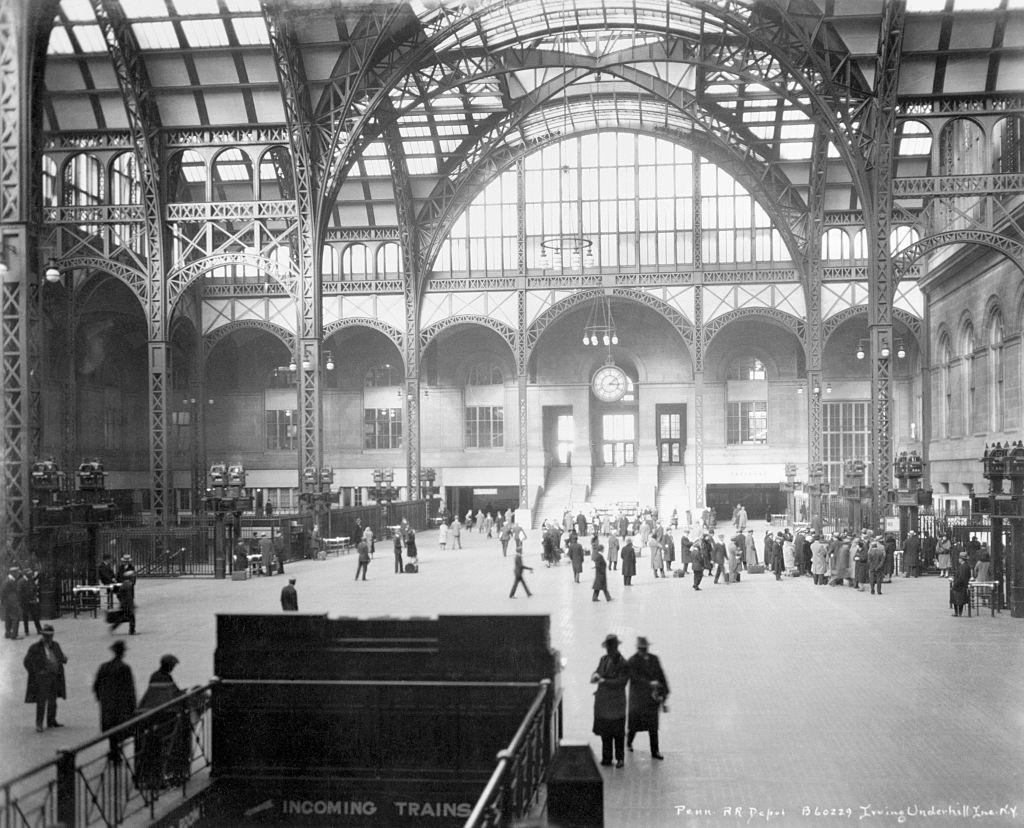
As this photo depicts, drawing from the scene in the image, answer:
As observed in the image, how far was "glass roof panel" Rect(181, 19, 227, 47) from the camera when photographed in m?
34.5

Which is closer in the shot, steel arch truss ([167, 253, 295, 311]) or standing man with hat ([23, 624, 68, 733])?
standing man with hat ([23, 624, 68, 733])

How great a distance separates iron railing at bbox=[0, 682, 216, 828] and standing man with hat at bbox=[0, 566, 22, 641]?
8181 mm

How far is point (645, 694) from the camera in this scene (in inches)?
419

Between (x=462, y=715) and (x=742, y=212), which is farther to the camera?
(x=742, y=212)

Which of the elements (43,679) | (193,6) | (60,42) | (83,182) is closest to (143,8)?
(193,6)

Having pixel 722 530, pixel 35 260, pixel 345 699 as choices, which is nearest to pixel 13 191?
pixel 35 260

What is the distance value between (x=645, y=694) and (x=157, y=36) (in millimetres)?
30543

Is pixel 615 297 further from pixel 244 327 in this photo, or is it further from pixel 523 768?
pixel 523 768

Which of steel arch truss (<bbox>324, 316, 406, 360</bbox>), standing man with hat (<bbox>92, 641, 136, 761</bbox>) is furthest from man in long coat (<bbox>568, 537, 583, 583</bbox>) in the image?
steel arch truss (<bbox>324, 316, 406, 360</bbox>)

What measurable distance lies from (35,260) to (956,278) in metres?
33.7

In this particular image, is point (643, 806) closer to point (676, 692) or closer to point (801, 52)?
point (676, 692)

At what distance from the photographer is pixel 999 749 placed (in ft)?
34.4

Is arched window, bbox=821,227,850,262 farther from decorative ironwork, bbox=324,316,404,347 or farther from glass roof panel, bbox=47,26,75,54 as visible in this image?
glass roof panel, bbox=47,26,75,54

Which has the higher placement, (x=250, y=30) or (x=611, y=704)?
(x=250, y=30)
